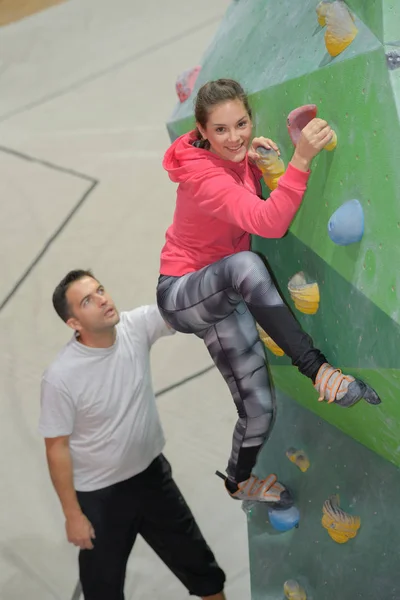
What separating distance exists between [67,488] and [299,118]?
1368 millimetres

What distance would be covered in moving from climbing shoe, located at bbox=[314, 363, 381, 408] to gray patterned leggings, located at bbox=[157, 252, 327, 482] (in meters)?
0.04

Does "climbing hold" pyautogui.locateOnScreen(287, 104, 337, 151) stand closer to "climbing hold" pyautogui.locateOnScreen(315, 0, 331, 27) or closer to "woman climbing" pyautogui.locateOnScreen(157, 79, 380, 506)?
"woman climbing" pyautogui.locateOnScreen(157, 79, 380, 506)

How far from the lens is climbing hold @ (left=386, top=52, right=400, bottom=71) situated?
1.88 meters

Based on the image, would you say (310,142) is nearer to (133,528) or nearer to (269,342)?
(269,342)

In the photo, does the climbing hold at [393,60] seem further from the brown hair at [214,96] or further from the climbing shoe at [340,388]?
the climbing shoe at [340,388]

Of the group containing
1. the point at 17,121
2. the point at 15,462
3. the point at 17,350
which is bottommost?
the point at 15,462

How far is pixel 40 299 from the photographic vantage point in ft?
13.9

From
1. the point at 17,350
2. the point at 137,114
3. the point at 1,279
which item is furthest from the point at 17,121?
the point at 17,350

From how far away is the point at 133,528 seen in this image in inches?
115

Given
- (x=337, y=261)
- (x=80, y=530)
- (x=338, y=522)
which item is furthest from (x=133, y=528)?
(x=337, y=261)

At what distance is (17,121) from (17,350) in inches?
59.3

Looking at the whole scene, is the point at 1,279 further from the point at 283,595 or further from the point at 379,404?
the point at 379,404

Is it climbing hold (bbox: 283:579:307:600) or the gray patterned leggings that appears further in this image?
climbing hold (bbox: 283:579:307:600)

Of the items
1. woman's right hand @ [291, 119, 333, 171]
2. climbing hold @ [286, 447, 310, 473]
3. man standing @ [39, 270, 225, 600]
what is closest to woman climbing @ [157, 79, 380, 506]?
woman's right hand @ [291, 119, 333, 171]
